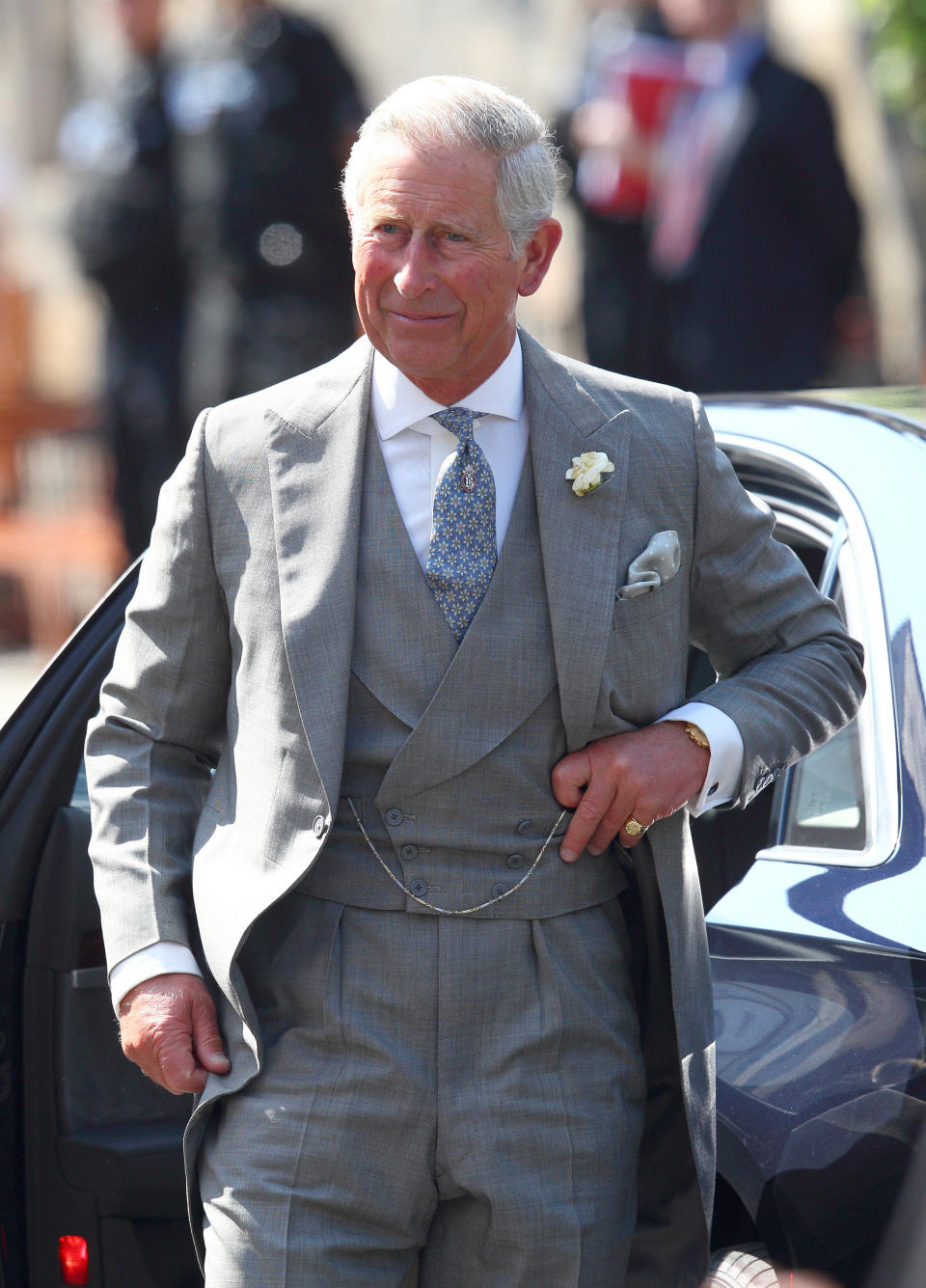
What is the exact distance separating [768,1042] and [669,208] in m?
5.54

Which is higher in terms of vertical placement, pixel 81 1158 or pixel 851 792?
pixel 851 792

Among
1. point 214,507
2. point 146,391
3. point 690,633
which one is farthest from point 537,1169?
point 146,391

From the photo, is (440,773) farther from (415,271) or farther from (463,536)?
(415,271)

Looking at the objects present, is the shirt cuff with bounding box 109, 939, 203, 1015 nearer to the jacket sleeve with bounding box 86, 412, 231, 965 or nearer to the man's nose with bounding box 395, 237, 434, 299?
the jacket sleeve with bounding box 86, 412, 231, 965

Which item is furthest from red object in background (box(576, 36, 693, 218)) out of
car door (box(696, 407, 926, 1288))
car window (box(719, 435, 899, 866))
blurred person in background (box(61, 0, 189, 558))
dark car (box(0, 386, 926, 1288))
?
car door (box(696, 407, 926, 1288))

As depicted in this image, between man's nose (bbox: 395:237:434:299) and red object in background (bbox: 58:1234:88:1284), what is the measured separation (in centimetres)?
151

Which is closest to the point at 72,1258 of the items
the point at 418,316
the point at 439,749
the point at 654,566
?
the point at 439,749

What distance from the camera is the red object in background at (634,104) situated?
23.0ft

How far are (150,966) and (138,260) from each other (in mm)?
5343

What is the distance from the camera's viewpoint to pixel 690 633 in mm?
2250

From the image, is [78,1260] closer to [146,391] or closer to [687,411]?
[687,411]

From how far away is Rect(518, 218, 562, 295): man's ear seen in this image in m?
2.06

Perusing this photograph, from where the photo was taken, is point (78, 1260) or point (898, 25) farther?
point (898, 25)

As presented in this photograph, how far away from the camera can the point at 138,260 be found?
22.8 feet
